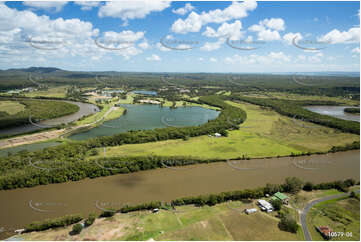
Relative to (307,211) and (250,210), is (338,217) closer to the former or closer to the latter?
(307,211)

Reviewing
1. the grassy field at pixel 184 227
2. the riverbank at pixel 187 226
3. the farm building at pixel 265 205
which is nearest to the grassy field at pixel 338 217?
the riverbank at pixel 187 226

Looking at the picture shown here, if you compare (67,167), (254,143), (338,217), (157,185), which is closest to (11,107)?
(67,167)

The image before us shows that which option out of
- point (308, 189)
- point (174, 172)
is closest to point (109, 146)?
point (174, 172)

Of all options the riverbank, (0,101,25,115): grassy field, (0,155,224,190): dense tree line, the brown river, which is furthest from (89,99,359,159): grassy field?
(0,101,25,115): grassy field

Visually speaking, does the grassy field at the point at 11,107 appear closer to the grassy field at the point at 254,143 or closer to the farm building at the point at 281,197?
the grassy field at the point at 254,143

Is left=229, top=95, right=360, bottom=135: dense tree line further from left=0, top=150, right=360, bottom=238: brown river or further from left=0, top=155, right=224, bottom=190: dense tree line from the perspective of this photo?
left=0, top=155, right=224, bottom=190: dense tree line
